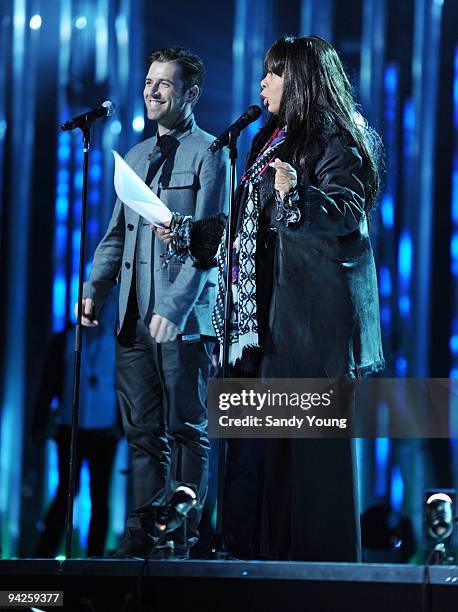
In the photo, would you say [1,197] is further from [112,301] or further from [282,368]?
[282,368]

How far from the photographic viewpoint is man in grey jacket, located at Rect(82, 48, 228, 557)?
316cm

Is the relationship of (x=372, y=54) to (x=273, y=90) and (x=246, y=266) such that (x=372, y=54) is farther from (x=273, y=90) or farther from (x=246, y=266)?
(x=246, y=266)

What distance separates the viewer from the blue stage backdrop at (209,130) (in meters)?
3.80

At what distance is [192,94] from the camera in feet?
11.1

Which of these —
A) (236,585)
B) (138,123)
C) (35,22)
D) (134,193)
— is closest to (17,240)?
(138,123)

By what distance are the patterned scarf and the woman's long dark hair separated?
8 cm

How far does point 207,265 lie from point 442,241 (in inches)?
40.6

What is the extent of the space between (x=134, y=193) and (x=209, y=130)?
1.03 m

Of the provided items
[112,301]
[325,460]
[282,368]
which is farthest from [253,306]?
[112,301]

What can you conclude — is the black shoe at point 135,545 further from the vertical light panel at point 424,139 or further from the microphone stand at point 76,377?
the vertical light panel at point 424,139

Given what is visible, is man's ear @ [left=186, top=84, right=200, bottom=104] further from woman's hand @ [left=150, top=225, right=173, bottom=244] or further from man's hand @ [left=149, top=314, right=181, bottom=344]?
man's hand @ [left=149, top=314, right=181, bottom=344]

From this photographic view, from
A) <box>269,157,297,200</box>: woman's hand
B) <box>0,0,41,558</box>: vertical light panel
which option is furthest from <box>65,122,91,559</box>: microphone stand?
<box>0,0,41,558</box>: vertical light panel

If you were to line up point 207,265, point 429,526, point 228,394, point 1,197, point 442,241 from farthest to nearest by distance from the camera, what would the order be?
point 1,197 < point 442,241 < point 207,265 < point 228,394 < point 429,526

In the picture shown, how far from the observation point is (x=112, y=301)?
4.23 m
